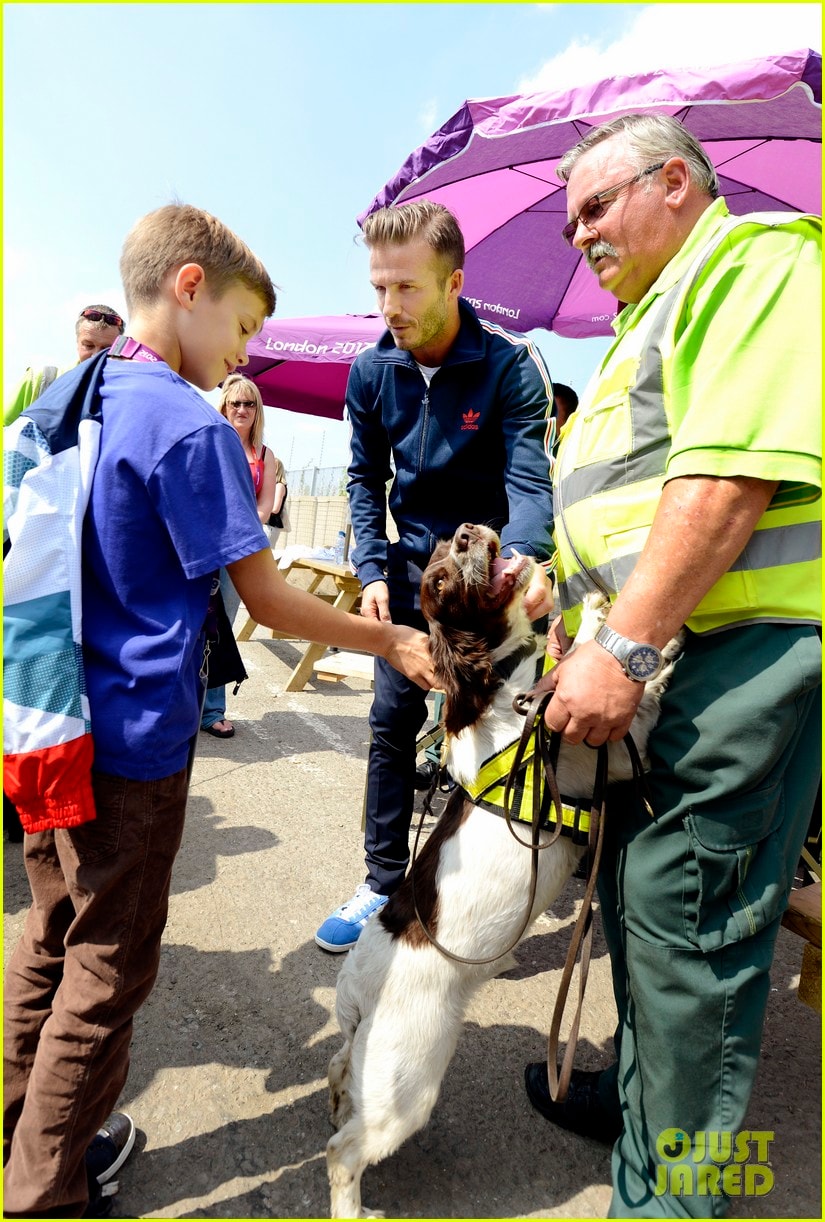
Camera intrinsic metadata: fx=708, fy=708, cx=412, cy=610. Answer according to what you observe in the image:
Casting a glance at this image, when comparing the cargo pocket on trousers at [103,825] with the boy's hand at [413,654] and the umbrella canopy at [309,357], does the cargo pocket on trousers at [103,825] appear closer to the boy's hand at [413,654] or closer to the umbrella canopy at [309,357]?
the boy's hand at [413,654]

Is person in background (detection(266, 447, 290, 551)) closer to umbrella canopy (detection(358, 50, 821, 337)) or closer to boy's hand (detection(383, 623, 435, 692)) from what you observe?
umbrella canopy (detection(358, 50, 821, 337))

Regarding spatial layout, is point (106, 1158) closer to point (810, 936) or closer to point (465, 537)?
point (465, 537)

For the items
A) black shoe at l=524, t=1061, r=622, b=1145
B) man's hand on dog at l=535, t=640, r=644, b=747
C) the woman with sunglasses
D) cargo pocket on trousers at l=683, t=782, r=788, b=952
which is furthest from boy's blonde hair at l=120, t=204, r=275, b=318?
the woman with sunglasses

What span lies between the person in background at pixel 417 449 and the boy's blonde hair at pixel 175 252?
918 millimetres

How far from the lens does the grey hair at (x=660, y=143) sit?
163 centimetres

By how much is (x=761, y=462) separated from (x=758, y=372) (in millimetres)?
175

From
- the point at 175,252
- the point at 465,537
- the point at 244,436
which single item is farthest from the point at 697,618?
the point at 244,436

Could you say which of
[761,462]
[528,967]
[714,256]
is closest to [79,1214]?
[528,967]

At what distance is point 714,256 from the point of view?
141cm

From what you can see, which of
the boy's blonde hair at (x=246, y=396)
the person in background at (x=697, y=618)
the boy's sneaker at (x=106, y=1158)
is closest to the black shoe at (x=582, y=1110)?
the person in background at (x=697, y=618)

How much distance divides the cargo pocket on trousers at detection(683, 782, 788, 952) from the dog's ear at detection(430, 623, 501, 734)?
0.59 meters

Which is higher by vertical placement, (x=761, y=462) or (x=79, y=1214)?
(x=761, y=462)

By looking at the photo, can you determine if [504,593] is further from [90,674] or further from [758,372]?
[90,674]

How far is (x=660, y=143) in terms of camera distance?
1.63 metres
